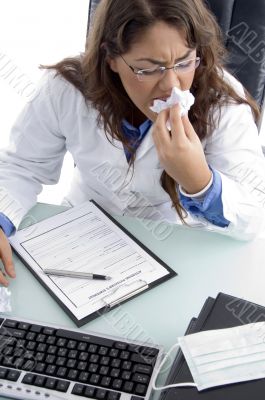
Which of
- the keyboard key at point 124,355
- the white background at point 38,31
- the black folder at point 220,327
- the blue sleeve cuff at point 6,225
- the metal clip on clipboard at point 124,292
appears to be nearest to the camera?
the black folder at point 220,327

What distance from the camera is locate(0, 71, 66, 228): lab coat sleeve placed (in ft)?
3.92

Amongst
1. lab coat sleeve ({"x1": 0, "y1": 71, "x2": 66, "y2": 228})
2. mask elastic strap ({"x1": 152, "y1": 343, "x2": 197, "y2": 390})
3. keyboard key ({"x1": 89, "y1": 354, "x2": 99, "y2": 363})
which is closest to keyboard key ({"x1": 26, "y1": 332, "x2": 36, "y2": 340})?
keyboard key ({"x1": 89, "y1": 354, "x2": 99, "y2": 363})

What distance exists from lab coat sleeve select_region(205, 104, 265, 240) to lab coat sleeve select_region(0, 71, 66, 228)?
0.38 m

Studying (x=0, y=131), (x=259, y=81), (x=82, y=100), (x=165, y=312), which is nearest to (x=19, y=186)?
(x=82, y=100)

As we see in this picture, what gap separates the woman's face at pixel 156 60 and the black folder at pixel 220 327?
1.39 feet

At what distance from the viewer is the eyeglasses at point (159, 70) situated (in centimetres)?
97

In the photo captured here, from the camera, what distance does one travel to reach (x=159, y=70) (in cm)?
97

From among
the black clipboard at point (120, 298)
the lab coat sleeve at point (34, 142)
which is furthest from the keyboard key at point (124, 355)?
the lab coat sleeve at point (34, 142)

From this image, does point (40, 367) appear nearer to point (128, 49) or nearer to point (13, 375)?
point (13, 375)

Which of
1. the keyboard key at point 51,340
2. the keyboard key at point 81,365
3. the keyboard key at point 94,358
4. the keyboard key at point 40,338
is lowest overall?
the keyboard key at point 81,365

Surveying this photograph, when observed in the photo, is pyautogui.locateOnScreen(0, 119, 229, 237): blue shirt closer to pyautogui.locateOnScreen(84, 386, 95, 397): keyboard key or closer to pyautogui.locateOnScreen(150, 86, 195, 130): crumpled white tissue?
pyautogui.locateOnScreen(150, 86, 195, 130): crumpled white tissue

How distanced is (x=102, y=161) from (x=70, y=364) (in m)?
0.58

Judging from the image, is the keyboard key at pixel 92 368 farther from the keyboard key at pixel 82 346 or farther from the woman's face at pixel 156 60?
the woman's face at pixel 156 60

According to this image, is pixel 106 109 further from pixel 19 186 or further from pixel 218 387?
pixel 218 387
